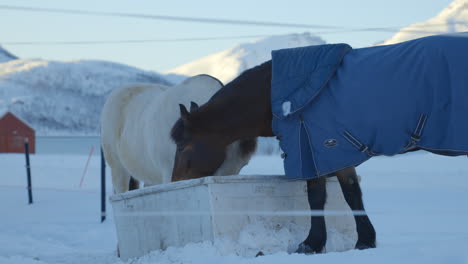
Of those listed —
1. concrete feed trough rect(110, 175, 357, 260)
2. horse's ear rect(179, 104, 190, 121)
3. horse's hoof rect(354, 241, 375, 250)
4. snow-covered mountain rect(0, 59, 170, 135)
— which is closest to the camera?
concrete feed trough rect(110, 175, 357, 260)

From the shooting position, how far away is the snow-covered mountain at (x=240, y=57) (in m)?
99.2

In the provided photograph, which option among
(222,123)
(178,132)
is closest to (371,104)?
(222,123)

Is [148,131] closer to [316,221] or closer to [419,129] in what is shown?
[316,221]

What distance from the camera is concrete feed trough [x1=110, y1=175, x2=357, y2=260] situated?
4.20 meters

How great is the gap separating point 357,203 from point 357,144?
52 centimetres

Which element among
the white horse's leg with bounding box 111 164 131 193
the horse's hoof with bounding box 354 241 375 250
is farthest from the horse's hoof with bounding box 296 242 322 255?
the white horse's leg with bounding box 111 164 131 193

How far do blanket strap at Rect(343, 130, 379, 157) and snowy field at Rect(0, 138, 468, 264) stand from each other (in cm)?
61

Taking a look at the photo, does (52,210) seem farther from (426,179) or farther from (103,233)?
(426,179)

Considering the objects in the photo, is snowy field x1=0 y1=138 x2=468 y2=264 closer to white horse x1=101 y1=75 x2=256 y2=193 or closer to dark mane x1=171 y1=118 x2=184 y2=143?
white horse x1=101 y1=75 x2=256 y2=193

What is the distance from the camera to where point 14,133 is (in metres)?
38.6

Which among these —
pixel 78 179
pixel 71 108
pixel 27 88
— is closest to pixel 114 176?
pixel 78 179

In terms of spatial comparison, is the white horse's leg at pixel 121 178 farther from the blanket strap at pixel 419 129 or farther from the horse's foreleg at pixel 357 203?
the blanket strap at pixel 419 129

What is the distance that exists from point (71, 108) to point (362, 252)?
58609 mm

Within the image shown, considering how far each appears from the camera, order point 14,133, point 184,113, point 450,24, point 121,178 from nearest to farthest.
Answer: point 184,113
point 121,178
point 450,24
point 14,133
